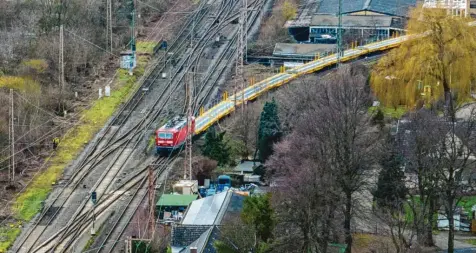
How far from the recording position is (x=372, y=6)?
73.4 metres

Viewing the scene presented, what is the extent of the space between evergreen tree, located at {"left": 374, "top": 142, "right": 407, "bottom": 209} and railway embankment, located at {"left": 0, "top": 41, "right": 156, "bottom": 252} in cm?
1499

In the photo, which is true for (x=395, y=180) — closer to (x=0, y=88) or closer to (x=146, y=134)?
(x=146, y=134)

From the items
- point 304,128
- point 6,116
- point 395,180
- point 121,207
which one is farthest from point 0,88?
point 395,180

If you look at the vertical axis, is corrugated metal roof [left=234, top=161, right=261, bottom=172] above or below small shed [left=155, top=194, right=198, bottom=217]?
above

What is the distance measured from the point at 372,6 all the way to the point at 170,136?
24620mm

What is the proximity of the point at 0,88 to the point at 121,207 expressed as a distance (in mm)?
12561

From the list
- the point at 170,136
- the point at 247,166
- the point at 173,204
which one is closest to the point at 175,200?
the point at 173,204

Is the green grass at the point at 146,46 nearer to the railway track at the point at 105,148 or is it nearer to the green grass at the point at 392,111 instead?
the railway track at the point at 105,148

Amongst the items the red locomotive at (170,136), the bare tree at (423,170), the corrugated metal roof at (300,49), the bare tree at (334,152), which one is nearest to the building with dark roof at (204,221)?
the bare tree at (334,152)

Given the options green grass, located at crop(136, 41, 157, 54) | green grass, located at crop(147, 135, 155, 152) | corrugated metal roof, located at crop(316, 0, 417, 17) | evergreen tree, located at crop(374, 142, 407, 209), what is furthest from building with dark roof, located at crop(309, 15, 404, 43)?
evergreen tree, located at crop(374, 142, 407, 209)

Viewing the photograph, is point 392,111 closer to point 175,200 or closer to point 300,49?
point 300,49

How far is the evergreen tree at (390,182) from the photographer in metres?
44.0

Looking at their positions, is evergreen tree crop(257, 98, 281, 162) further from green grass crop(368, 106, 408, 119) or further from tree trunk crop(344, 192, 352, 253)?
tree trunk crop(344, 192, 352, 253)

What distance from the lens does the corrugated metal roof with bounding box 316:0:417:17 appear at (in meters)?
73.1
